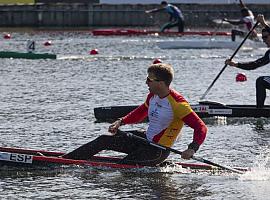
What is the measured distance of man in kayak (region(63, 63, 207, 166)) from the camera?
42.4 ft

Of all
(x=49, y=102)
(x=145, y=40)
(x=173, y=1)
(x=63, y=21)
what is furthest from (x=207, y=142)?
(x=173, y=1)

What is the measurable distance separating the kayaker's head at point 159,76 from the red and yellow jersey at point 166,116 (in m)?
0.24

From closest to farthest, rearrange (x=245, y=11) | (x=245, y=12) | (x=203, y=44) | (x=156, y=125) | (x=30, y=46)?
(x=156, y=125), (x=30, y=46), (x=245, y=11), (x=245, y=12), (x=203, y=44)

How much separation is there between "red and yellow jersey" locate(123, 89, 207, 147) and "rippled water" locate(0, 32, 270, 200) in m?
0.59

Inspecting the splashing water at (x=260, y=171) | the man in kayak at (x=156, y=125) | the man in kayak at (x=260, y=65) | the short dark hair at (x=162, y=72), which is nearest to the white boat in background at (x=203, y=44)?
the man in kayak at (x=260, y=65)

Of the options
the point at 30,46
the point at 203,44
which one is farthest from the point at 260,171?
the point at 203,44

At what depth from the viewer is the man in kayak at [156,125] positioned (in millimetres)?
12922

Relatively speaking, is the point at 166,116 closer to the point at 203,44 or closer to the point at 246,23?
the point at 246,23

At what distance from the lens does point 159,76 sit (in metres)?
12.9

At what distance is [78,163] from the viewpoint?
1391 cm

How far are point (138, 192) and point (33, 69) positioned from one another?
74.8 feet

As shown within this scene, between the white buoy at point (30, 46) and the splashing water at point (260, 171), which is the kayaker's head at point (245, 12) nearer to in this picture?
the white buoy at point (30, 46)

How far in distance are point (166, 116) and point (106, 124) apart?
6900mm

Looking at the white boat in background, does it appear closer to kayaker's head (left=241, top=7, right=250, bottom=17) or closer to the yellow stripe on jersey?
kayaker's head (left=241, top=7, right=250, bottom=17)
